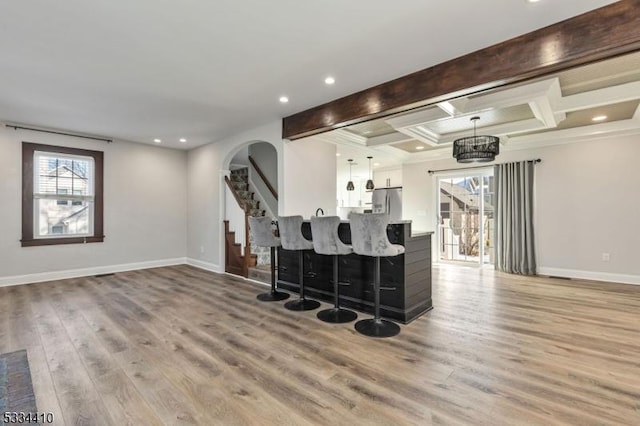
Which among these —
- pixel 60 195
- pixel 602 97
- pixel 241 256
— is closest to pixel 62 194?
pixel 60 195

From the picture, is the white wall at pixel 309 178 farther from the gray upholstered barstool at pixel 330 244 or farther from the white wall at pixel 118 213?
the white wall at pixel 118 213

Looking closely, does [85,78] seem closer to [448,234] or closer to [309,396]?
[309,396]

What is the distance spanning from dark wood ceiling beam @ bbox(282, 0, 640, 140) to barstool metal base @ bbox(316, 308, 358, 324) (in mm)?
2415

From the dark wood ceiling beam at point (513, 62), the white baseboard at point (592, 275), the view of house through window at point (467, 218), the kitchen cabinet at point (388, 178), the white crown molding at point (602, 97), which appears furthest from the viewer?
the kitchen cabinet at point (388, 178)

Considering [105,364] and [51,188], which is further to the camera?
[51,188]

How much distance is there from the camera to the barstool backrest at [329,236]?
3.36 m

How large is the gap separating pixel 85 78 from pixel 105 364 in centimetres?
306

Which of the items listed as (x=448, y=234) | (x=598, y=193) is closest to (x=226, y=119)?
(x=448, y=234)

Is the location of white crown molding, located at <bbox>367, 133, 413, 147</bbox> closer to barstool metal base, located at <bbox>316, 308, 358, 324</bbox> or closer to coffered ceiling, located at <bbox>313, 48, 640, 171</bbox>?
coffered ceiling, located at <bbox>313, 48, 640, 171</bbox>

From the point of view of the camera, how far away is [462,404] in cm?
185

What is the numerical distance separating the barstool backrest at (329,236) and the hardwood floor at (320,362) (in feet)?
2.72

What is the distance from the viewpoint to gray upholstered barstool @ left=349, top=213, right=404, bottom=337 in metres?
2.93

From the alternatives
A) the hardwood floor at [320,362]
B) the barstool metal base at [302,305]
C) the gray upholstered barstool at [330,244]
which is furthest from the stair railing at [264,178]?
the gray upholstered barstool at [330,244]

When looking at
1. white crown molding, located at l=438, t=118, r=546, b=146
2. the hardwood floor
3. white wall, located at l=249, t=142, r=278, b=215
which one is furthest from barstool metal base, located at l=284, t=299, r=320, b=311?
white crown molding, located at l=438, t=118, r=546, b=146
